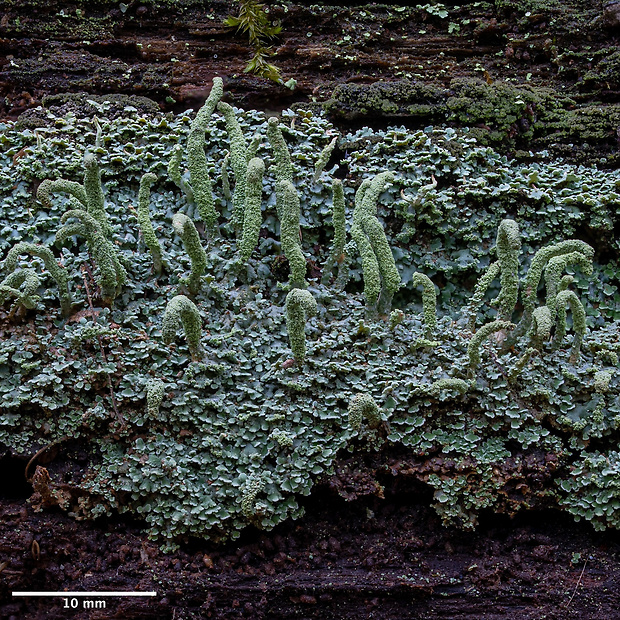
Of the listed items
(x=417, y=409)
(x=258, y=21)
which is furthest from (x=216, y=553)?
(x=258, y=21)

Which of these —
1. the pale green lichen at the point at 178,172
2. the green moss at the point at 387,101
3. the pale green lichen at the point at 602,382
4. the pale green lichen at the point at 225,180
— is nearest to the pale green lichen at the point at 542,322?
the pale green lichen at the point at 602,382

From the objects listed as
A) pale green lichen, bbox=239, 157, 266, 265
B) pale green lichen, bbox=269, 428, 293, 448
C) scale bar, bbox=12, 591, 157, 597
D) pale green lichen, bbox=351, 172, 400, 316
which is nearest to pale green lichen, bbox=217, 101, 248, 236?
pale green lichen, bbox=239, 157, 266, 265

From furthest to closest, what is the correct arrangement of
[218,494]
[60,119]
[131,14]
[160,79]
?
[131,14] → [160,79] → [60,119] → [218,494]

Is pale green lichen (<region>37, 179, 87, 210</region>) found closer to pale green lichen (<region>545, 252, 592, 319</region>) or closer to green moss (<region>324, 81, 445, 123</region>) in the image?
green moss (<region>324, 81, 445, 123</region>)

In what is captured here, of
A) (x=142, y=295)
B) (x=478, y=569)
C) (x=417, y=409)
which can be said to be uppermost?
(x=142, y=295)

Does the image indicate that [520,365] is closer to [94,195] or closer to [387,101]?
[387,101]

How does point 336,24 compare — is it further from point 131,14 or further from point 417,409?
point 417,409

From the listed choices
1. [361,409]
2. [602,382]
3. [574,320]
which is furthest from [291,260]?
[602,382]
